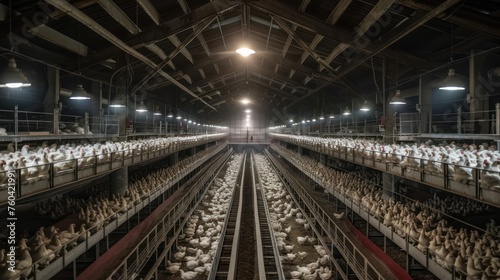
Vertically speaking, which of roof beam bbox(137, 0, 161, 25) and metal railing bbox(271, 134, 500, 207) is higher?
roof beam bbox(137, 0, 161, 25)

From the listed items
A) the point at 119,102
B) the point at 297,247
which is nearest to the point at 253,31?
the point at 119,102

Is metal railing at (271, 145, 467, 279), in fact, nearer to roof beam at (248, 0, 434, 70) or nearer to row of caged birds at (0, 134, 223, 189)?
roof beam at (248, 0, 434, 70)

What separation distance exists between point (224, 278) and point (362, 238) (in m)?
3.22

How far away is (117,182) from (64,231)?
3.24 meters

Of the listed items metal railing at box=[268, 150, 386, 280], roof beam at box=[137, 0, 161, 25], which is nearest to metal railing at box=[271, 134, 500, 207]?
metal railing at box=[268, 150, 386, 280]

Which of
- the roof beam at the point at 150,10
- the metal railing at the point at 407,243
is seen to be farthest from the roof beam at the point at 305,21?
the metal railing at the point at 407,243

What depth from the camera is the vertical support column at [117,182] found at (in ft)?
24.2

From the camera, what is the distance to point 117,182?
7.44m

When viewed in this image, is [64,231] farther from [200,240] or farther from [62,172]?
[200,240]

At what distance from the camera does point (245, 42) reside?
388 inches

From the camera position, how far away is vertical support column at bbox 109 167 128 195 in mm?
7379

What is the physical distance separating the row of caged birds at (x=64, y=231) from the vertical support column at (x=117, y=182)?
21cm

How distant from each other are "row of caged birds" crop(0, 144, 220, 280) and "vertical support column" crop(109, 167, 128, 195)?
21cm

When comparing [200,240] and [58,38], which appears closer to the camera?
[58,38]
